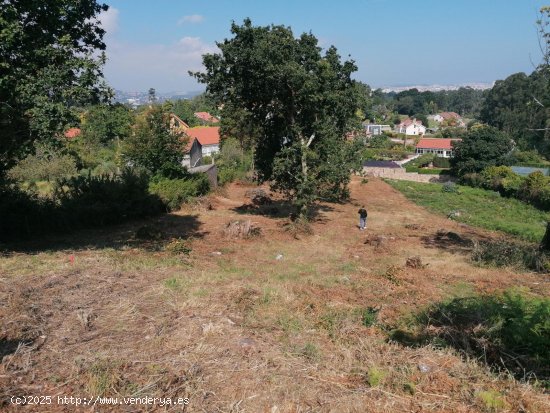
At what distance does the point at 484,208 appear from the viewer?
39.7 meters

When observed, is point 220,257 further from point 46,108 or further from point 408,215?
point 408,215

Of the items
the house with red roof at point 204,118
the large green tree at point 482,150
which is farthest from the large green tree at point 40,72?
the house with red roof at point 204,118

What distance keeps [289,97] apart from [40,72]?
12.6m

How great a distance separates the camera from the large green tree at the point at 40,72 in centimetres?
1119

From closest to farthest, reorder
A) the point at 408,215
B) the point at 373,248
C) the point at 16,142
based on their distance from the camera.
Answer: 1. the point at 16,142
2. the point at 373,248
3. the point at 408,215

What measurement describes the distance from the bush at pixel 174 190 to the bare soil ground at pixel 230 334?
35.3 feet

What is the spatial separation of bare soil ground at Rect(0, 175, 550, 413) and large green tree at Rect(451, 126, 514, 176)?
153 feet

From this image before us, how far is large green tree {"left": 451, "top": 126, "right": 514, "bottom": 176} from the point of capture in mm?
55844

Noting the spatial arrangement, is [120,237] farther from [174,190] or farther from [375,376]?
[375,376]

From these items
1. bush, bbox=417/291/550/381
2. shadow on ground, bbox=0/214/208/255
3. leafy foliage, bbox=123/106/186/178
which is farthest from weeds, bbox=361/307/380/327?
leafy foliage, bbox=123/106/186/178

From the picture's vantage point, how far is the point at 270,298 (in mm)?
9406

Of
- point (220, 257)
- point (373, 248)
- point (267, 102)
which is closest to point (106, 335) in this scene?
point (220, 257)

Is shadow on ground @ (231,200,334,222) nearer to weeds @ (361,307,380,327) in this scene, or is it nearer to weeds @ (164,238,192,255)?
weeds @ (164,238,192,255)

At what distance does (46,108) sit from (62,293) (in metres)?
5.53
